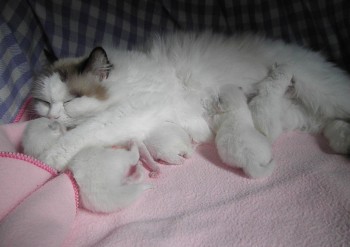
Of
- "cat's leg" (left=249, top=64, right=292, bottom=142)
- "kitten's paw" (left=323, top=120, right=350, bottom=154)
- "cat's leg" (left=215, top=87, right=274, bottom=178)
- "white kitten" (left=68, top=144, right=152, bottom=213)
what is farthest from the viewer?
"cat's leg" (left=249, top=64, right=292, bottom=142)

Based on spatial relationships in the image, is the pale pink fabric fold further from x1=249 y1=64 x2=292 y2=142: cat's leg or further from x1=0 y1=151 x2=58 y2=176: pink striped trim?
x1=249 y1=64 x2=292 y2=142: cat's leg

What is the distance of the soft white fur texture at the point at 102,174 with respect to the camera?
3.56ft

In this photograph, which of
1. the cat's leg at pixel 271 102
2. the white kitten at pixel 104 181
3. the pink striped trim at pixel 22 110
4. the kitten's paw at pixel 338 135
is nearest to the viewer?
the white kitten at pixel 104 181

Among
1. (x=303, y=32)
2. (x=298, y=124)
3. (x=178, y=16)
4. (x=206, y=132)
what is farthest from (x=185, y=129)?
(x=303, y=32)

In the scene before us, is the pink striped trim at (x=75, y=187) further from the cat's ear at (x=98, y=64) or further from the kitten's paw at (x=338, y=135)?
the kitten's paw at (x=338, y=135)

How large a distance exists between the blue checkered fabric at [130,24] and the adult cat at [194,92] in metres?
0.19

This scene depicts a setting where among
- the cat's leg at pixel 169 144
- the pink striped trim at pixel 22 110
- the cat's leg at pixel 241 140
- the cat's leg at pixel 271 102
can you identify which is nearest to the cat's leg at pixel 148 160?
the cat's leg at pixel 169 144

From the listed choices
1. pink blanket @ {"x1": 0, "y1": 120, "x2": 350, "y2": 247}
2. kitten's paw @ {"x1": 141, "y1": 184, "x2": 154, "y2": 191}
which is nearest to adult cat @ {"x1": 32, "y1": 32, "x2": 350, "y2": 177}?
pink blanket @ {"x1": 0, "y1": 120, "x2": 350, "y2": 247}

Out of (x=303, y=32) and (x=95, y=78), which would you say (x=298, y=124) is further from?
(x=95, y=78)

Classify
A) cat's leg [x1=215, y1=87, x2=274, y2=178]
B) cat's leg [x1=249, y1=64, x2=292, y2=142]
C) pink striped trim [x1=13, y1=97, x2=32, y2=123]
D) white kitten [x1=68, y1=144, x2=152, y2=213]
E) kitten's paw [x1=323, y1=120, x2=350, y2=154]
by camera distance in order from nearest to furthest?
white kitten [x1=68, y1=144, x2=152, y2=213] < cat's leg [x1=215, y1=87, x2=274, y2=178] < kitten's paw [x1=323, y1=120, x2=350, y2=154] < cat's leg [x1=249, y1=64, x2=292, y2=142] < pink striped trim [x1=13, y1=97, x2=32, y2=123]

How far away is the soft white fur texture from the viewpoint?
108cm

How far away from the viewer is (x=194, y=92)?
1.58m

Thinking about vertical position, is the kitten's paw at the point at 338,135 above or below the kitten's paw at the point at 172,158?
above

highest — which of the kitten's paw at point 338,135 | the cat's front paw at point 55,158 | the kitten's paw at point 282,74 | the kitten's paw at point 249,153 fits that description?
the kitten's paw at point 282,74
